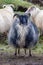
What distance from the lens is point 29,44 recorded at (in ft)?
23.7

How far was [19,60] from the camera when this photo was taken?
7242mm

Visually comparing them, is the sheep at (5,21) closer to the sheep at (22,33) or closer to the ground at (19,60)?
the ground at (19,60)

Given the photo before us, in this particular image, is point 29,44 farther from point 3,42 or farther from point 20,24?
point 3,42

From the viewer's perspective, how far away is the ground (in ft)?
22.9

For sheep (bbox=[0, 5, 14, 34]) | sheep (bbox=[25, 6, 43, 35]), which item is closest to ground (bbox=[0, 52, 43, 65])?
sheep (bbox=[0, 5, 14, 34])

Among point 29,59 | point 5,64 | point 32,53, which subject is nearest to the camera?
point 5,64

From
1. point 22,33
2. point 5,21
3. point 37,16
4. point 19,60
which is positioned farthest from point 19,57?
point 37,16

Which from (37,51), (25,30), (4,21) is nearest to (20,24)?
(25,30)

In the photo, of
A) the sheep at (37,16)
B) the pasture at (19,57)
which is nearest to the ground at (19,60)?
the pasture at (19,57)

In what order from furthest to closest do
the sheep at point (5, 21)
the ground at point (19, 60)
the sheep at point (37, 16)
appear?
the sheep at point (37, 16), the sheep at point (5, 21), the ground at point (19, 60)

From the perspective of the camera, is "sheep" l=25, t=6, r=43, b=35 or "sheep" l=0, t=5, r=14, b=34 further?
"sheep" l=25, t=6, r=43, b=35

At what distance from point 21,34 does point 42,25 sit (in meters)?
2.94

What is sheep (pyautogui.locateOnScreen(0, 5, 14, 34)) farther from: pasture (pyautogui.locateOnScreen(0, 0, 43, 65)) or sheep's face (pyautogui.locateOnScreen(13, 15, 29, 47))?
sheep's face (pyautogui.locateOnScreen(13, 15, 29, 47))

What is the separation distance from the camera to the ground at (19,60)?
22.9ft
